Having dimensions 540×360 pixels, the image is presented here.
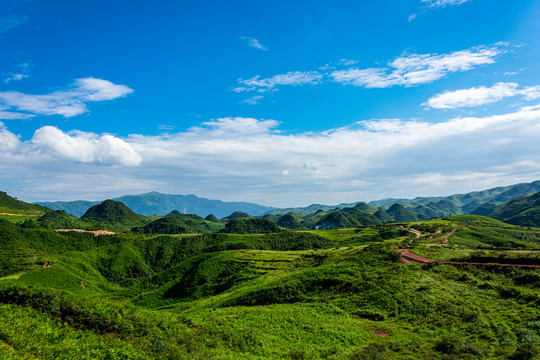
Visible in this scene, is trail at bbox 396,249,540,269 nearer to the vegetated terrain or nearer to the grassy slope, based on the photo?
the vegetated terrain

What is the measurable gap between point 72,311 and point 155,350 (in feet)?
27.3

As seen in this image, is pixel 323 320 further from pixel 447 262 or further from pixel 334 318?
pixel 447 262

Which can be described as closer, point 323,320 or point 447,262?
point 323,320

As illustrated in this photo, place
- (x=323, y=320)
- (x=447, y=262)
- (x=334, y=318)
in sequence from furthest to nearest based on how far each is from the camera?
(x=447, y=262), (x=334, y=318), (x=323, y=320)

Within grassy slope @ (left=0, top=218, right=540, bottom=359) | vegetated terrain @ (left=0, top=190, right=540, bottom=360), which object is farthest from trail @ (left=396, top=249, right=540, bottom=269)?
grassy slope @ (left=0, top=218, right=540, bottom=359)

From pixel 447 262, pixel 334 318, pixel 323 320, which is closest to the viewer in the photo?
pixel 323 320

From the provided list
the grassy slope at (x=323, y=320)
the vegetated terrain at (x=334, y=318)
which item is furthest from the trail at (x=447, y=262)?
the grassy slope at (x=323, y=320)

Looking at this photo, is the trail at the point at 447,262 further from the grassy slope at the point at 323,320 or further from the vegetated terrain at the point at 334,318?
the grassy slope at the point at 323,320

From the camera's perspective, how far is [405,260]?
56.8 meters

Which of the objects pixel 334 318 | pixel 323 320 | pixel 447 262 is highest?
pixel 447 262

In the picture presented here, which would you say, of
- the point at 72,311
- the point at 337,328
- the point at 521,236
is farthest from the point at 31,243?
the point at 521,236

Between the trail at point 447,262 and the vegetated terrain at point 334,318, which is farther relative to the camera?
the trail at point 447,262

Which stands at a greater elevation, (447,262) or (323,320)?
(447,262)

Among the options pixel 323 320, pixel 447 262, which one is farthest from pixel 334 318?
pixel 447 262
